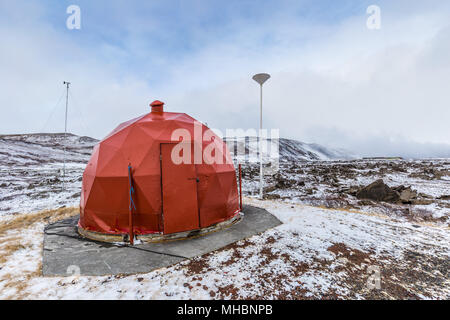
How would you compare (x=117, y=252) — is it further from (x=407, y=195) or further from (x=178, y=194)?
(x=407, y=195)

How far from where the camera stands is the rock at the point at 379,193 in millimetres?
10534

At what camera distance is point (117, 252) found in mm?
4629

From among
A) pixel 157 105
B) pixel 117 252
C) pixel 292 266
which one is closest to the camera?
pixel 292 266

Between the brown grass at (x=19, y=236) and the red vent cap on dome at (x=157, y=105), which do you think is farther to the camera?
the red vent cap on dome at (x=157, y=105)

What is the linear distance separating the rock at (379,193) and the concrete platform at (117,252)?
7998mm

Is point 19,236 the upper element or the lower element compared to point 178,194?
lower

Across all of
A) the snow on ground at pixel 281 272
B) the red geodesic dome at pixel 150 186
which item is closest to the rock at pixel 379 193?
the snow on ground at pixel 281 272

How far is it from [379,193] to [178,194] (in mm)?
11189

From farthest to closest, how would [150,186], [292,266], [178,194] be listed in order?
[178,194] < [150,186] < [292,266]

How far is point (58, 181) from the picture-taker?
16.2 metres

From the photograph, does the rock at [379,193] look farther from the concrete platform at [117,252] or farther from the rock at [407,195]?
the concrete platform at [117,252]

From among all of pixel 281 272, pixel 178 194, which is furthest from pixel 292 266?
pixel 178 194
